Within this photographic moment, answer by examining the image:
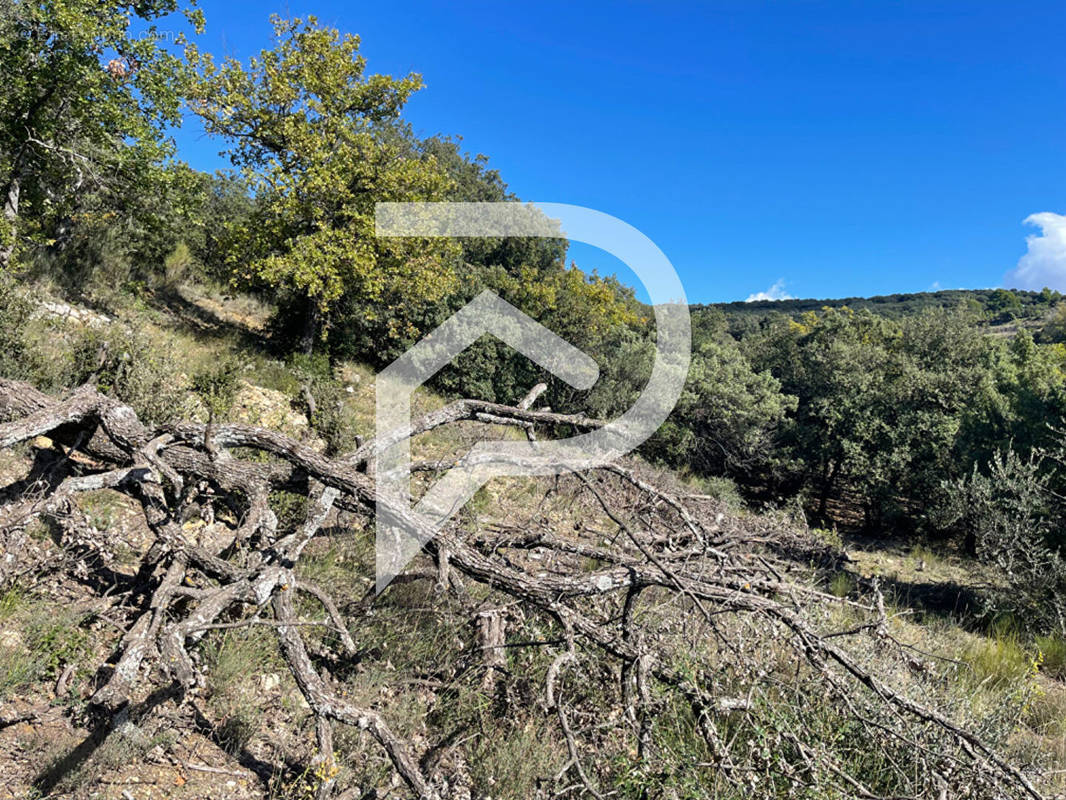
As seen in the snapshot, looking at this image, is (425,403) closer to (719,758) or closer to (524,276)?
(524,276)

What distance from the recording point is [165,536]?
2.24 m

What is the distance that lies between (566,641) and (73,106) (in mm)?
9224

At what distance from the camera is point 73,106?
680 centimetres

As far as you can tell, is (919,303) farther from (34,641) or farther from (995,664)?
(34,641)

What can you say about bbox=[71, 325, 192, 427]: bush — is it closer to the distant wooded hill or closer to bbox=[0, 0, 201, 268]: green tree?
bbox=[0, 0, 201, 268]: green tree

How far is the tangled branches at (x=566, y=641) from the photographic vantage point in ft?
6.11

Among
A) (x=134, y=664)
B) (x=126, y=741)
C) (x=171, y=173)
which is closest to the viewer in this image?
(x=134, y=664)

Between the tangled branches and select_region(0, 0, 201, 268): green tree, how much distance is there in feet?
18.8

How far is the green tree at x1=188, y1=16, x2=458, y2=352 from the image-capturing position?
8531 mm

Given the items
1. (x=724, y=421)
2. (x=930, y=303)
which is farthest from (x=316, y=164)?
(x=930, y=303)

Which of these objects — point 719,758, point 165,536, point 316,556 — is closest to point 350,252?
point 316,556

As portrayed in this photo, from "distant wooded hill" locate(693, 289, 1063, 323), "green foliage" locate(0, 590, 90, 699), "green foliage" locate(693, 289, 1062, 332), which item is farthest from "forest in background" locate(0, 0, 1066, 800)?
"distant wooded hill" locate(693, 289, 1063, 323)

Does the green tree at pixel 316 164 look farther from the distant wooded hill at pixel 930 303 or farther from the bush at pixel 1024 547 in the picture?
the distant wooded hill at pixel 930 303

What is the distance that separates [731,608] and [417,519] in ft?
4.85
